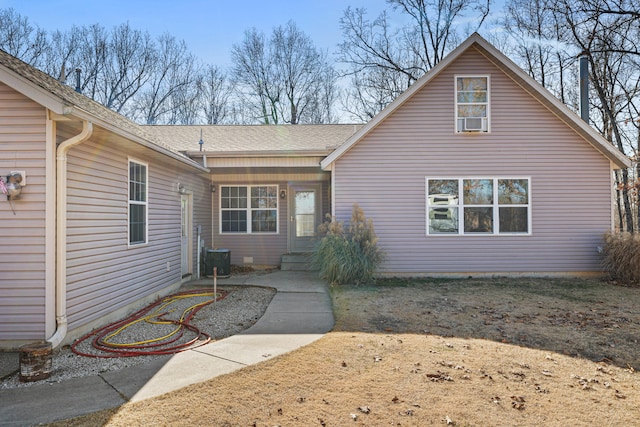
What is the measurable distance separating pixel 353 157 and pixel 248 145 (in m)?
3.65

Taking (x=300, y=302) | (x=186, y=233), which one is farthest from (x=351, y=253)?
(x=186, y=233)

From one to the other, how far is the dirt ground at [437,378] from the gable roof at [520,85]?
4.40 meters

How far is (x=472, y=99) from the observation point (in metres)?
9.52

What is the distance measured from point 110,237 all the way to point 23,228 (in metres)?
1.36

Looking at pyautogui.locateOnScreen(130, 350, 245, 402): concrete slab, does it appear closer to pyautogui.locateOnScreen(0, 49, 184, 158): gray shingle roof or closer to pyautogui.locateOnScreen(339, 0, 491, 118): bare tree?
pyautogui.locateOnScreen(0, 49, 184, 158): gray shingle roof

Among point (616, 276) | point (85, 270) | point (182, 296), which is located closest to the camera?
point (85, 270)

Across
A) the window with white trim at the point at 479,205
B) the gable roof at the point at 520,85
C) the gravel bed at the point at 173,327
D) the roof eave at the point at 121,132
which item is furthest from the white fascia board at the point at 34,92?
the window with white trim at the point at 479,205

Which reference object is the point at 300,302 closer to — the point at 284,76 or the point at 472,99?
the point at 472,99

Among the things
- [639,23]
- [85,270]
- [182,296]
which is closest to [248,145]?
[182,296]

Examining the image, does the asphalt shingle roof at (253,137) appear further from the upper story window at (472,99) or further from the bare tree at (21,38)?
the bare tree at (21,38)

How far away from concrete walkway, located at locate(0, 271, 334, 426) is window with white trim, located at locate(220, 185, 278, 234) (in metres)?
5.77

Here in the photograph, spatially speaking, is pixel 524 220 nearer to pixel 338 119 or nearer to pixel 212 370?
pixel 212 370

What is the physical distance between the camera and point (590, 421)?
3.01m

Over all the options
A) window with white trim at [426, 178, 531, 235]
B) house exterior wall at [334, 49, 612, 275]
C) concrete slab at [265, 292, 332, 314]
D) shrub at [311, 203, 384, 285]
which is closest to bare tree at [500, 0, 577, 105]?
house exterior wall at [334, 49, 612, 275]
